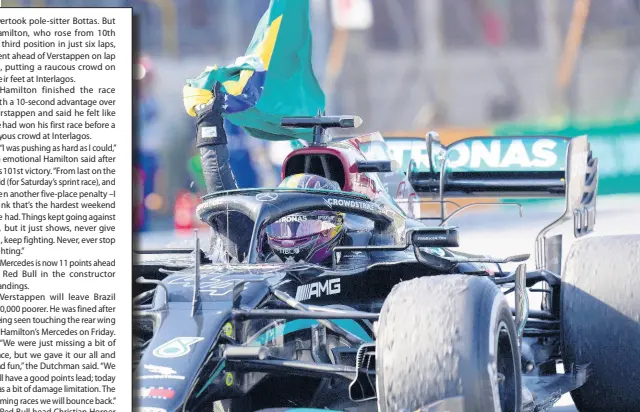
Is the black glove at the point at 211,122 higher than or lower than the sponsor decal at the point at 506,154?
higher

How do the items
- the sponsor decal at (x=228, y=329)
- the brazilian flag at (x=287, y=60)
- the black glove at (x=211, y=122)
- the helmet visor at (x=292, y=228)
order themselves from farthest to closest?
the brazilian flag at (x=287, y=60) → the black glove at (x=211, y=122) → the helmet visor at (x=292, y=228) → the sponsor decal at (x=228, y=329)

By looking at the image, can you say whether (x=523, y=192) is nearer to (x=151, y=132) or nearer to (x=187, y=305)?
(x=187, y=305)

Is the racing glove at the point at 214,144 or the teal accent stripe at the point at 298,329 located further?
the racing glove at the point at 214,144

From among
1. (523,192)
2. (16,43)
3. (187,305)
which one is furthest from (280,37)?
(16,43)

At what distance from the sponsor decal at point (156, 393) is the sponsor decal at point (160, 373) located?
0.07 m

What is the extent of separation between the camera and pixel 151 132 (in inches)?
564

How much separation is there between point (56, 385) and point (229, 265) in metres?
1.97

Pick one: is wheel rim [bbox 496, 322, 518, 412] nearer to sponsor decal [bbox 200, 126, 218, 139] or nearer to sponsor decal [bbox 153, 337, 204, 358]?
sponsor decal [bbox 153, 337, 204, 358]

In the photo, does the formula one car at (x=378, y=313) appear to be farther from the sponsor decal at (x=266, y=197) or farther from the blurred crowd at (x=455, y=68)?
the blurred crowd at (x=455, y=68)

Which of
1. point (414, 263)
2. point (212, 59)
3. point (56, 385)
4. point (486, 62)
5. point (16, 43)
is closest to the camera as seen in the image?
point (56, 385)

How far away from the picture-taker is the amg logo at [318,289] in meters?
5.25

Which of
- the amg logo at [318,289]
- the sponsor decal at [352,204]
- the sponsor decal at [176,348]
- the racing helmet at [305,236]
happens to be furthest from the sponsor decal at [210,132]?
the sponsor decal at [176,348]

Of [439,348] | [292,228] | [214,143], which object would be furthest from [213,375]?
[214,143]

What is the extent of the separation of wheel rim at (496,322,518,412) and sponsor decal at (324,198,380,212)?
133 cm
